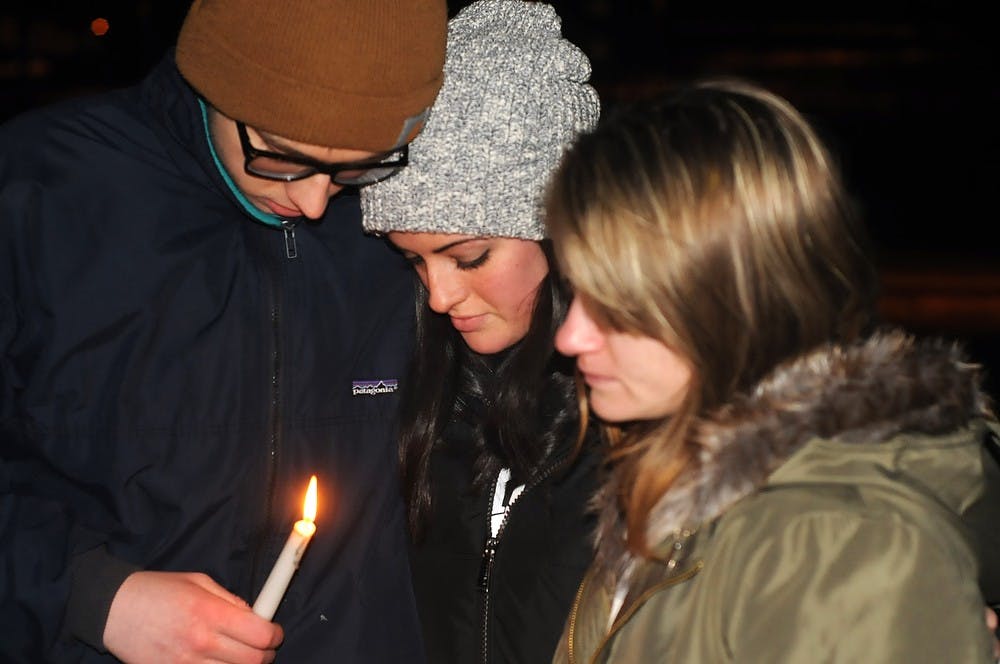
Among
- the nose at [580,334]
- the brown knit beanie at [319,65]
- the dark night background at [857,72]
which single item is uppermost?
the brown knit beanie at [319,65]

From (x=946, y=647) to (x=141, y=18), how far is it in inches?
580

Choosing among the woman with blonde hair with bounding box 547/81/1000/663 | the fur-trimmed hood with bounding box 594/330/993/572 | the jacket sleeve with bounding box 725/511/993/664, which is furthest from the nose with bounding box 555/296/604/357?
the jacket sleeve with bounding box 725/511/993/664

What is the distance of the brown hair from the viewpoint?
191 cm

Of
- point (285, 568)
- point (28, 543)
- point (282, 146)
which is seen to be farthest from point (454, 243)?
point (28, 543)

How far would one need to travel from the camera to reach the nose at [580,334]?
2.13 meters

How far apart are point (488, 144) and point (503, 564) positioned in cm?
91

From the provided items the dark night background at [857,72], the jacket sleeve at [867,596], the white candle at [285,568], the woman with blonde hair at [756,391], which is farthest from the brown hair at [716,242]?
the dark night background at [857,72]

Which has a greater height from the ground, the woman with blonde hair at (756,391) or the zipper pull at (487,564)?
the woman with blonde hair at (756,391)

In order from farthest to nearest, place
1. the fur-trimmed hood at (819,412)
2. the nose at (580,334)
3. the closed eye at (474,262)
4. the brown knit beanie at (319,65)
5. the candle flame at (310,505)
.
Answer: the closed eye at (474,262) → the brown knit beanie at (319,65) → the nose at (580,334) → the candle flame at (310,505) → the fur-trimmed hood at (819,412)

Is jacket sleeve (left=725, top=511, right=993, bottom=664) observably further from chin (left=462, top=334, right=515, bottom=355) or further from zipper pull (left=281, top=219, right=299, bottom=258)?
zipper pull (left=281, top=219, right=299, bottom=258)

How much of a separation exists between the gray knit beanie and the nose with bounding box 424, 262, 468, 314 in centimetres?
13

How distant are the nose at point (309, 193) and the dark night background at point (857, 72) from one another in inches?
316

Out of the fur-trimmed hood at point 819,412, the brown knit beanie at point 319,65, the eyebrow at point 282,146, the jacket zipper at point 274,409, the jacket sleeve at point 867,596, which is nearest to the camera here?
the jacket sleeve at point 867,596

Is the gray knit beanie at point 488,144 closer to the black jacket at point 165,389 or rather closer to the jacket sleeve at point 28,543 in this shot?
the black jacket at point 165,389
